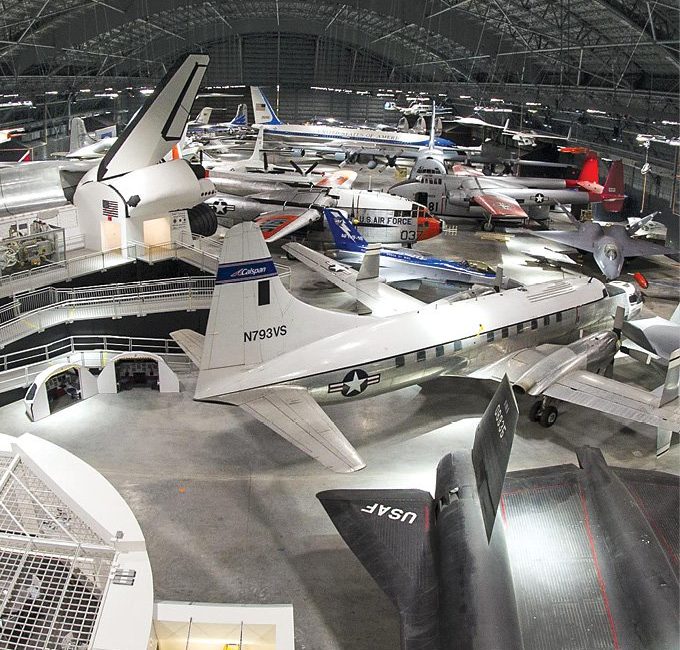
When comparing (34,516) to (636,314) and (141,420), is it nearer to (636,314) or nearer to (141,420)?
(141,420)

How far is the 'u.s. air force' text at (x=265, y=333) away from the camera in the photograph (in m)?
15.3

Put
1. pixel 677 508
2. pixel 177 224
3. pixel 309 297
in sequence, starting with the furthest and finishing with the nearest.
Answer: pixel 309 297
pixel 177 224
pixel 677 508

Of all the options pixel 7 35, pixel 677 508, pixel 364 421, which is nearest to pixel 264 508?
pixel 364 421

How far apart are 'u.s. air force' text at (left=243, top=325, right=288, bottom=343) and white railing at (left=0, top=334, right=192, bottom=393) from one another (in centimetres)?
654

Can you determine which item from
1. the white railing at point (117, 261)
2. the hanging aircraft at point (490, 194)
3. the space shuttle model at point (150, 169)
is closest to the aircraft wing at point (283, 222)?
the space shuttle model at point (150, 169)

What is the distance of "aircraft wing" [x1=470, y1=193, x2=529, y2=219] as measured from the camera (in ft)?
130

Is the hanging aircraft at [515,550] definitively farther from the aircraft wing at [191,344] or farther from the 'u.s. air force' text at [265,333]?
the aircraft wing at [191,344]

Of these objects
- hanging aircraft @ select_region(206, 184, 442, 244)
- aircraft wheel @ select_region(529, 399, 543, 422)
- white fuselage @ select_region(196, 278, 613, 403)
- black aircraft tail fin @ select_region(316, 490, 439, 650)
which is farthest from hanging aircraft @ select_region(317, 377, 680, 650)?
hanging aircraft @ select_region(206, 184, 442, 244)

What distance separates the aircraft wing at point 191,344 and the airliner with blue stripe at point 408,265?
44.8ft

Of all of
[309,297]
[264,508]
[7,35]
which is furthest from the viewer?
[7,35]

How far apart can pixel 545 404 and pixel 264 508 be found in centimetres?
Result: 894

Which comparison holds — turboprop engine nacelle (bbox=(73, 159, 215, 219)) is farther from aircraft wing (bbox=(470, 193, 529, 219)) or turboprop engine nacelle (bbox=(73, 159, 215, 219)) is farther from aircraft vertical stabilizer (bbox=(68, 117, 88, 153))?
aircraft vertical stabilizer (bbox=(68, 117, 88, 153))

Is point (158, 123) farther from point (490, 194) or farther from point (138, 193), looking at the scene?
point (490, 194)

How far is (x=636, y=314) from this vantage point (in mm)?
23344
